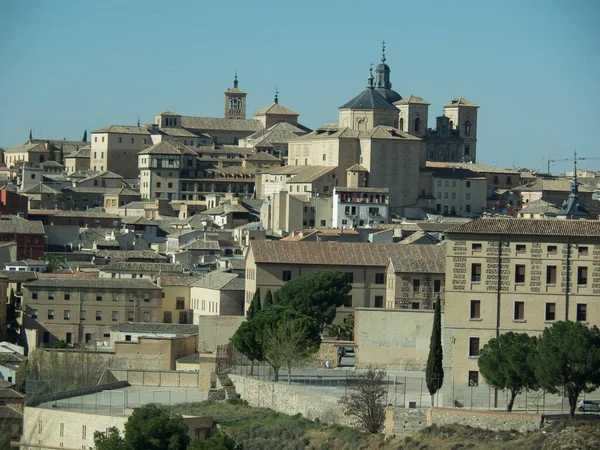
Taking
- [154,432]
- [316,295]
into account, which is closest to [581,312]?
[154,432]

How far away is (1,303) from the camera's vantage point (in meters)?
73.1

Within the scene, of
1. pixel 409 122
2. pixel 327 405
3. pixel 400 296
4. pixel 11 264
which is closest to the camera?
pixel 327 405

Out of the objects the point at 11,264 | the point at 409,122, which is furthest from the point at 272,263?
the point at 409,122

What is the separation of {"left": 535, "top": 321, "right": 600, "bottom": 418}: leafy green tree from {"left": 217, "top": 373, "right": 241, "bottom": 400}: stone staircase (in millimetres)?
11857

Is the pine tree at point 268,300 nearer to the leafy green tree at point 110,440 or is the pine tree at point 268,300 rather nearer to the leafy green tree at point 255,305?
the leafy green tree at point 255,305

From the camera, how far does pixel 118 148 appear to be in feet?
466

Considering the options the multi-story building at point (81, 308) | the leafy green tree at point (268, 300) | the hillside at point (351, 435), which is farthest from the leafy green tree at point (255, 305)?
the hillside at point (351, 435)

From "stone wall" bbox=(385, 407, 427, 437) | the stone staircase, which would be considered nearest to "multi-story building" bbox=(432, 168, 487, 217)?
the stone staircase

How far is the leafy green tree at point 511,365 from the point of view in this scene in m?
44.8

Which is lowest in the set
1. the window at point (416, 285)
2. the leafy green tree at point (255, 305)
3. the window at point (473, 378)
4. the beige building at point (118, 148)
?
the window at point (473, 378)

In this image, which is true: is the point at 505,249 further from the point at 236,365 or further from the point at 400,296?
the point at 400,296

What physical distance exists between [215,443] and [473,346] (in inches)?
326

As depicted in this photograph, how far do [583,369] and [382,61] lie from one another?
107001mm

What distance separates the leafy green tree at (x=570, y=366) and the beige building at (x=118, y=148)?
9853cm
